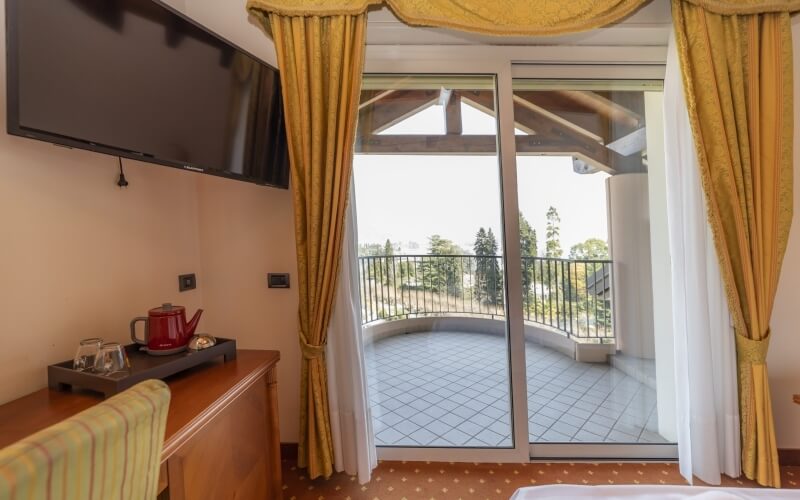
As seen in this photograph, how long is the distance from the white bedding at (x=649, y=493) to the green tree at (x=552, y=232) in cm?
121

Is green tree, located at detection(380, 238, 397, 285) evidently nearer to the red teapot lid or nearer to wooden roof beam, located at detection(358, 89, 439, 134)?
wooden roof beam, located at detection(358, 89, 439, 134)

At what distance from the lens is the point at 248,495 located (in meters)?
1.18

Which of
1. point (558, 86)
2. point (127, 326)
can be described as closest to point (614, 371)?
point (558, 86)

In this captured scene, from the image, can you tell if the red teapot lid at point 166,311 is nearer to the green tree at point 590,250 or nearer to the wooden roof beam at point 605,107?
the green tree at point 590,250

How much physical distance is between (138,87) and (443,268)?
1.65 m

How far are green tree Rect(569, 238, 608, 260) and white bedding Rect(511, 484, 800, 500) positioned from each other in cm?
122

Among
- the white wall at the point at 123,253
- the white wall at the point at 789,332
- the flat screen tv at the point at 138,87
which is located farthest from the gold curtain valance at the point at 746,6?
the white wall at the point at 123,253

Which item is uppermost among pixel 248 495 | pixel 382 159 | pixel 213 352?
pixel 382 159

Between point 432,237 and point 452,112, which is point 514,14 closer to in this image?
point 452,112

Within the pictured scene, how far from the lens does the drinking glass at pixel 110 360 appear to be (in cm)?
100

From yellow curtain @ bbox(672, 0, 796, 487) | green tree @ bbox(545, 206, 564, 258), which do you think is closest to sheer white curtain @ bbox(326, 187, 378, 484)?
green tree @ bbox(545, 206, 564, 258)

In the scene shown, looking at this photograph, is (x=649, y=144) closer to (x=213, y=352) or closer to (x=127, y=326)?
(x=213, y=352)

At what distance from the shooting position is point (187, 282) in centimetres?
171

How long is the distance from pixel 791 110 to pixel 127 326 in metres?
3.28
